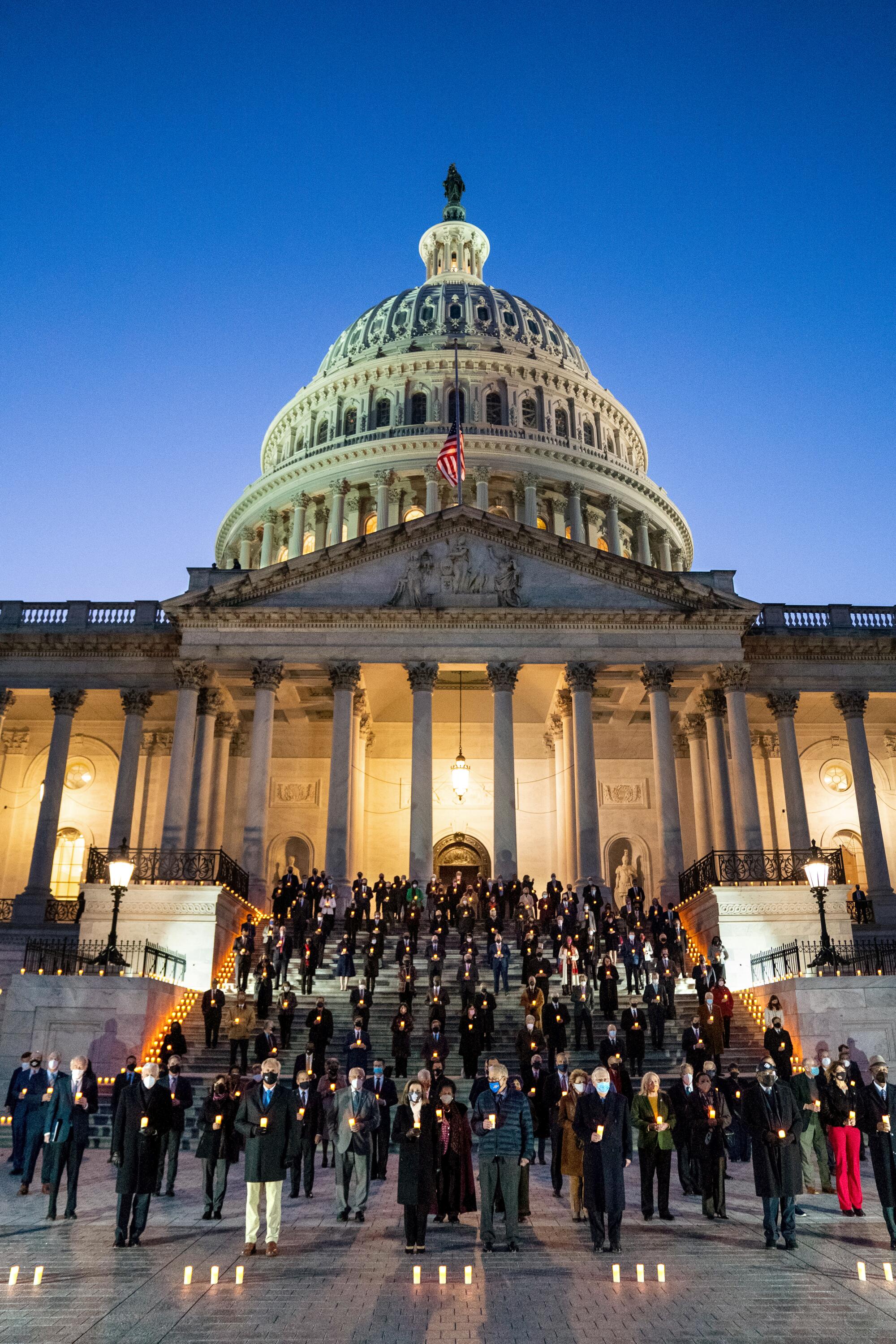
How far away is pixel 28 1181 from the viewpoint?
597 inches

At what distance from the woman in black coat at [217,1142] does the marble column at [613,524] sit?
52.1 m

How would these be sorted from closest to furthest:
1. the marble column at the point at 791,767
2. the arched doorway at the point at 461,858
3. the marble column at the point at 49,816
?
the marble column at the point at 49,816 < the marble column at the point at 791,767 < the arched doorway at the point at 461,858

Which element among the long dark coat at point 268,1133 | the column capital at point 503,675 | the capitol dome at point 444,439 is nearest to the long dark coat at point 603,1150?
the long dark coat at point 268,1133

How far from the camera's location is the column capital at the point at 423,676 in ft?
128

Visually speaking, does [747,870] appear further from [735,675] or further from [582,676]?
[582,676]

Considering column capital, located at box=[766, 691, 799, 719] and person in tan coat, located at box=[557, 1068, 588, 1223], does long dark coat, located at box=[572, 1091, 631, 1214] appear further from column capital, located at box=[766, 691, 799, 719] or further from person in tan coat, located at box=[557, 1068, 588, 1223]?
column capital, located at box=[766, 691, 799, 719]

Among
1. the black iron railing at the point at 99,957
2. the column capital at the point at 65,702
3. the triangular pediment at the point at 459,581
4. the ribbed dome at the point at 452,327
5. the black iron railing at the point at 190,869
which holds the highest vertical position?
the ribbed dome at the point at 452,327

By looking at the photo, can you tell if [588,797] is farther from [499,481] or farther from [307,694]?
[499,481]

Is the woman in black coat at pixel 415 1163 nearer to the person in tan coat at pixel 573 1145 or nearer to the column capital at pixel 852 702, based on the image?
the person in tan coat at pixel 573 1145

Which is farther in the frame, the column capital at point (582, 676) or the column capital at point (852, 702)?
the column capital at point (852, 702)

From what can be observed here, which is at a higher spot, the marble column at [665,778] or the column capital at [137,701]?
the column capital at [137,701]

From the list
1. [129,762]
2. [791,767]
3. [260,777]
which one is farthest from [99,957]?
[791,767]

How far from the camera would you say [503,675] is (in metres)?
38.9

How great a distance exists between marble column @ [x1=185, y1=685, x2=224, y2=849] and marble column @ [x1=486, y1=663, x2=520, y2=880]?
10306 millimetres
